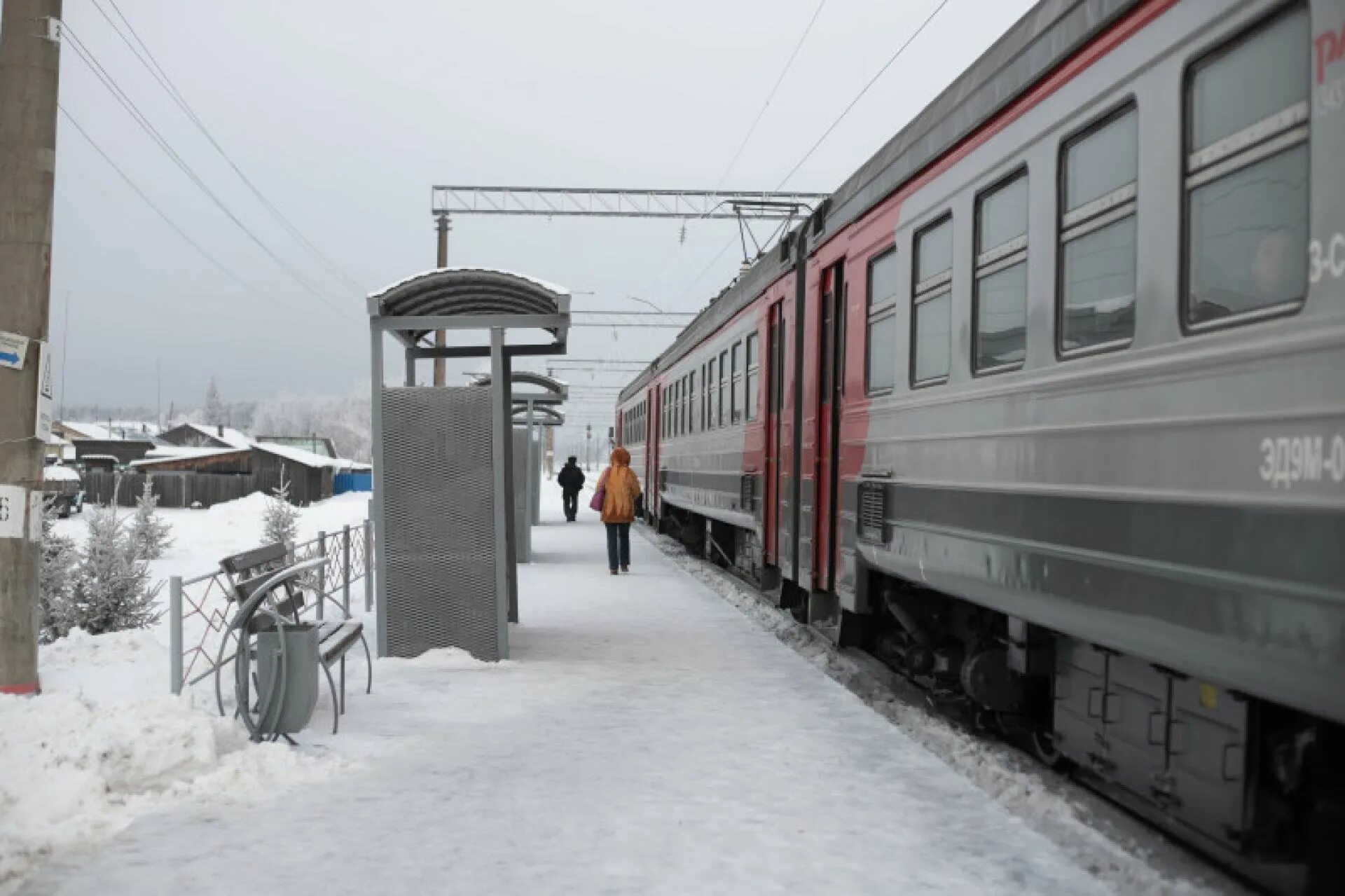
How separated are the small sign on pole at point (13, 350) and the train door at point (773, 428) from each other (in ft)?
20.1

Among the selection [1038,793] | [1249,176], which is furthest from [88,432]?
[1249,176]

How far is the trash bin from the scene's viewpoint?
6.64m

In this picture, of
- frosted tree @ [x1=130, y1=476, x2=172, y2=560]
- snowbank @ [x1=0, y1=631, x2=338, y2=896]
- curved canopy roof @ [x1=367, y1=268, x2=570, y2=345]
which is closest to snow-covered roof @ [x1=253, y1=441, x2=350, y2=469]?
frosted tree @ [x1=130, y1=476, x2=172, y2=560]

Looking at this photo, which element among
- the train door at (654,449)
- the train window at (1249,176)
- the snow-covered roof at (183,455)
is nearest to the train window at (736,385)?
the train door at (654,449)

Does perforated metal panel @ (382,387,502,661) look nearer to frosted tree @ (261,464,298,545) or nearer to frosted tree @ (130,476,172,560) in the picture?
frosted tree @ (130,476,172,560)

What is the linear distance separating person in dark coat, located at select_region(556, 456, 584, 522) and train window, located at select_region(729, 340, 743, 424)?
1539cm

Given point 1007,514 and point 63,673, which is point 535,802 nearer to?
point 1007,514

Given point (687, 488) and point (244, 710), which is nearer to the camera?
point (244, 710)

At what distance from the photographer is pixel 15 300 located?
7.00m

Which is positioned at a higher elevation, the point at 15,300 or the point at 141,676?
the point at 15,300

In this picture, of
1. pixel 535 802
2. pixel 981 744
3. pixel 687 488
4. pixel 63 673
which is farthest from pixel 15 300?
pixel 687 488

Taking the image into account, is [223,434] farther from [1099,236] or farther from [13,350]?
[1099,236]

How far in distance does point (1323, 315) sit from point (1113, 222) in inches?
→ 58.7

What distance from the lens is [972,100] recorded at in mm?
6461
